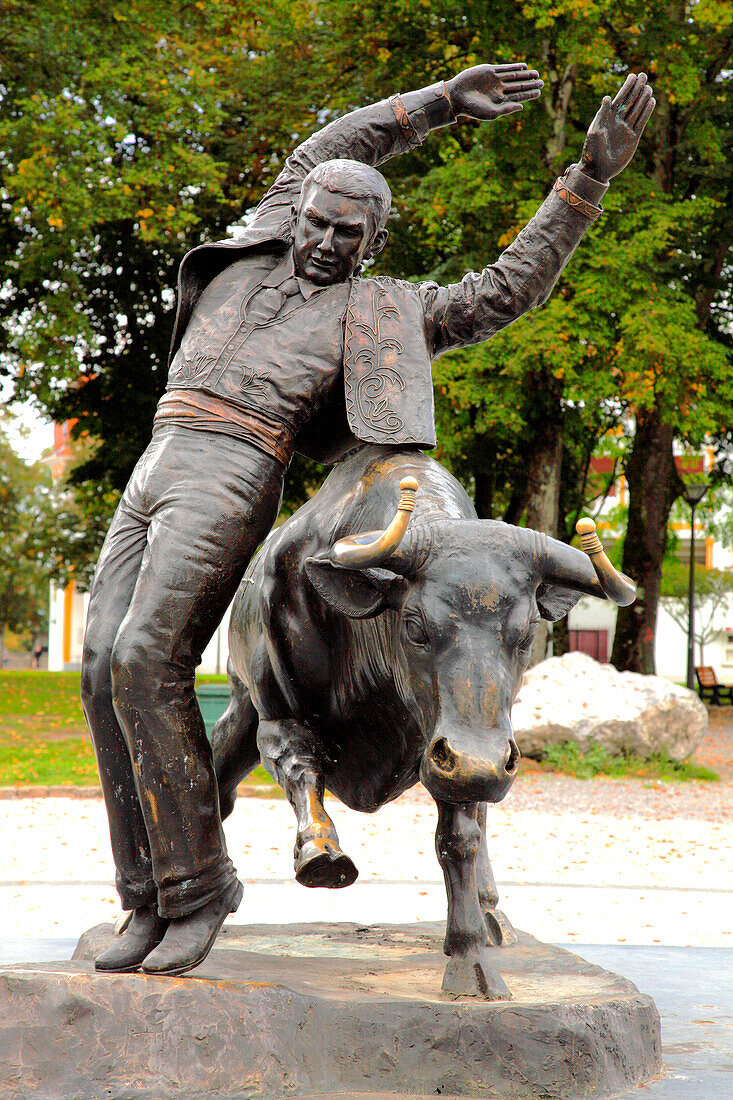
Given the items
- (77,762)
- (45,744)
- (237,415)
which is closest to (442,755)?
(237,415)

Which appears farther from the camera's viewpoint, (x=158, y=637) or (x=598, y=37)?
(x=598, y=37)

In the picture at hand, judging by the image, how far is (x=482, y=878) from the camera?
4.86 metres

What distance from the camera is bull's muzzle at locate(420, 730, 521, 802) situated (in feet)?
10.3

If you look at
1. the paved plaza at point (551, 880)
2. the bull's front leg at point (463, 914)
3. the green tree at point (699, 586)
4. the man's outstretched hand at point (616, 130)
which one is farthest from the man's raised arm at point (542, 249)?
the green tree at point (699, 586)

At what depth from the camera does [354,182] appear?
4.18 m

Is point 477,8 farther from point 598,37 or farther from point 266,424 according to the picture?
point 266,424

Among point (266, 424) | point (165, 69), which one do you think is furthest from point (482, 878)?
point (165, 69)

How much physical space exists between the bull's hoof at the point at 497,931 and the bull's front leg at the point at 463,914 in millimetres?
947

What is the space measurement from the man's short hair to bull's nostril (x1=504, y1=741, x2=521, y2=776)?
194cm

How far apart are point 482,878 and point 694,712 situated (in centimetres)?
1124

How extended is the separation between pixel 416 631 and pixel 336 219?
153 centimetres

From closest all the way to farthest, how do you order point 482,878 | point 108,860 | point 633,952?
1. point 482,878
2. point 633,952
3. point 108,860

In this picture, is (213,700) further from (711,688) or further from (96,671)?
(711,688)

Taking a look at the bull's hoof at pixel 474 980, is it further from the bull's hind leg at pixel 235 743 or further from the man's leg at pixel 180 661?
the bull's hind leg at pixel 235 743
